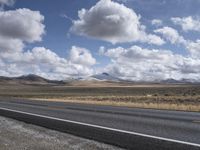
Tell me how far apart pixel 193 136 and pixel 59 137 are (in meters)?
4.08

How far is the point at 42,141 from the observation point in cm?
918

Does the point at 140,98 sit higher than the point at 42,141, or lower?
higher

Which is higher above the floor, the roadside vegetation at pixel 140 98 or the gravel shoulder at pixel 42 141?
the roadside vegetation at pixel 140 98

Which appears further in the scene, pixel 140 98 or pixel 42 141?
pixel 140 98

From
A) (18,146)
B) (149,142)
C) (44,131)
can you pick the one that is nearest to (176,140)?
(149,142)

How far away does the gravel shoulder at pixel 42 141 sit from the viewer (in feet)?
27.0

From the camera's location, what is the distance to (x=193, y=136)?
9.07m

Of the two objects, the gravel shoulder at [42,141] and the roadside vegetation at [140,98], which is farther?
the roadside vegetation at [140,98]

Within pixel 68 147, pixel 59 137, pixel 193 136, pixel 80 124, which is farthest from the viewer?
pixel 80 124

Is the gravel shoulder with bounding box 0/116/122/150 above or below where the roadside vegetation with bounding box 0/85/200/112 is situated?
below

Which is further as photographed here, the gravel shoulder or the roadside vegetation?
the roadside vegetation

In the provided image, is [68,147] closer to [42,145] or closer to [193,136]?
[42,145]

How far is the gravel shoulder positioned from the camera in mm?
8234

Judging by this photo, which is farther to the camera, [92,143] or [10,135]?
[10,135]
